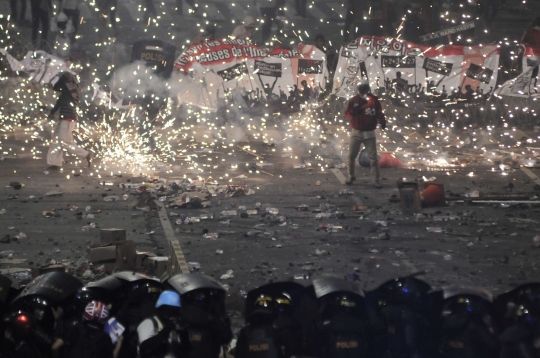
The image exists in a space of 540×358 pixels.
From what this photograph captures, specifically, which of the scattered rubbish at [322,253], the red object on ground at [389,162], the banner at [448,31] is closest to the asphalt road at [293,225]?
the scattered rubbish at [322,253]

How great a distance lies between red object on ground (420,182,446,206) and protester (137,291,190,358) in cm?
667

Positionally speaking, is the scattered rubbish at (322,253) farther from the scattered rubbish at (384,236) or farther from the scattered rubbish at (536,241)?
the scattered rubbish at (536,241)

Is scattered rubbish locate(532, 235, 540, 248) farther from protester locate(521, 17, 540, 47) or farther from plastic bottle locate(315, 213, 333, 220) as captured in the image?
protester locate(521, 17, 540, 47)

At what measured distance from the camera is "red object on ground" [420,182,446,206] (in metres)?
10.9

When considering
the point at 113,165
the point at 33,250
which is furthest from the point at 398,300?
the point at 113,165

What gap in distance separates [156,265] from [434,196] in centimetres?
476

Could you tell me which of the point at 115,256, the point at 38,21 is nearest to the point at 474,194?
the point at 115,256

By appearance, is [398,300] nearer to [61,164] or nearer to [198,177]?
[198,177]

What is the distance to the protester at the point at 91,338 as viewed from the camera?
470 cm

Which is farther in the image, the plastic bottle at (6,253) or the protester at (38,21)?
the protester at (38,21)

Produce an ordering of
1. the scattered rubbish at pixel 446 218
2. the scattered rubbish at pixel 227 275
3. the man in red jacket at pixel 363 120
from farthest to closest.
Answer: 1. the man in red jacket at pixel 363 120
2. the scattered rubbish at pixel 446 218
3. the scattered rubbish at pixel 227 275

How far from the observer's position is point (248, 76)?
17.3 meters

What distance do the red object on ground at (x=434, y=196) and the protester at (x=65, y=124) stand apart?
19.7 feet

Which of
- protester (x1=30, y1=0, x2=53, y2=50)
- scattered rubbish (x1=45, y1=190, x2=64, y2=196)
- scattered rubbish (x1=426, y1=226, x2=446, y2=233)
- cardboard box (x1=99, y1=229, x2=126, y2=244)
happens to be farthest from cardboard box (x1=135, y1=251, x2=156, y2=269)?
protester (x1=30, y1=0, x2=53, y2=50)
